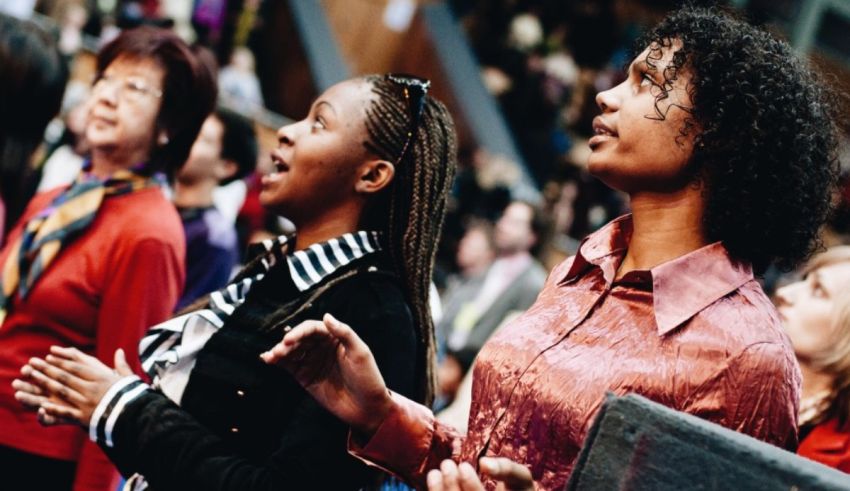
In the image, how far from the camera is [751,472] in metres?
0.95

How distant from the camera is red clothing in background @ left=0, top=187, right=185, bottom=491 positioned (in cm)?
216

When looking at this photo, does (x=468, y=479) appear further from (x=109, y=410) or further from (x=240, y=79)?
(x=240, y=79)

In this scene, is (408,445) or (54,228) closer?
(408,445)

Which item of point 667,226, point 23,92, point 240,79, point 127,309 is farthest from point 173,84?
point 240,79

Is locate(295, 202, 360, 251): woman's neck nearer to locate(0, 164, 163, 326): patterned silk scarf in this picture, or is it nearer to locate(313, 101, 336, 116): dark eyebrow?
locate(313, 101, 336, 116): dark eyebrow

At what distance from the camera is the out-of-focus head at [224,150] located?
335 cm

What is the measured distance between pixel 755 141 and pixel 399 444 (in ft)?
2.37

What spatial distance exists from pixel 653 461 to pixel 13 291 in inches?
68.0

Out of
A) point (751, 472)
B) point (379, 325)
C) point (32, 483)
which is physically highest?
point (751, 472)

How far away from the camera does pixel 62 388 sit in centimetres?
170

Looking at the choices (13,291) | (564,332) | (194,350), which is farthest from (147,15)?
(564,332)

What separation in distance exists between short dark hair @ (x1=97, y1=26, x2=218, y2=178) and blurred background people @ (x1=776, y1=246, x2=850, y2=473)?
153cm

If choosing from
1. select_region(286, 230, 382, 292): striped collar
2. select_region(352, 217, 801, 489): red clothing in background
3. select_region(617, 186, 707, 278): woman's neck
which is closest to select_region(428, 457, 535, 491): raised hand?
select_region(352, 217, 801, 489): red clothing in background

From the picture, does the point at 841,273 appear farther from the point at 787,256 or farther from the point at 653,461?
the point at 653,461
